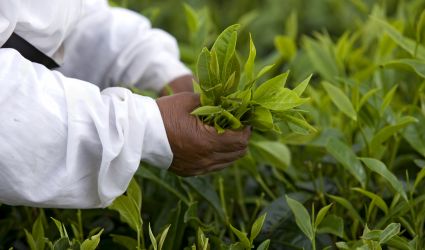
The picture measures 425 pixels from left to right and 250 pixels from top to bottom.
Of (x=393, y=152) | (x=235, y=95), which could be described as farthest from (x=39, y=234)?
(x=393, y=152)

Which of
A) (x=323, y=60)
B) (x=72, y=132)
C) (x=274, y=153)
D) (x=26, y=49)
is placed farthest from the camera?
(x=323, y=60)

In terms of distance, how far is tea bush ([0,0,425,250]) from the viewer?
1048mm

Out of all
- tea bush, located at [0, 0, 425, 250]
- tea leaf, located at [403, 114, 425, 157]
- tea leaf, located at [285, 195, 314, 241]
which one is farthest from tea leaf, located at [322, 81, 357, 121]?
tea leaf, located at [285, 195, 314, 241]

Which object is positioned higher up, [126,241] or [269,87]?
[269,87]

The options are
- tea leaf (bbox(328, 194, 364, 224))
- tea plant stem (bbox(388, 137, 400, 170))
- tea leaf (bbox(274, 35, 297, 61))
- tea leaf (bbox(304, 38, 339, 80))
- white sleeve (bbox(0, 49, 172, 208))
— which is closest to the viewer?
white sleeve (bbox(0, 49, 172, 208))

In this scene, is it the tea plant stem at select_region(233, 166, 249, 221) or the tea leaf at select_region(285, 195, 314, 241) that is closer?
the tea leaf at select_region(285, 195, 314, 241)

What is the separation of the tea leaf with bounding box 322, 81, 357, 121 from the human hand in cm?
24

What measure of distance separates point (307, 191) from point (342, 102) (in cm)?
17

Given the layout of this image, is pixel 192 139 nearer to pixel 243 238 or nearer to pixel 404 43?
pixel 243 238

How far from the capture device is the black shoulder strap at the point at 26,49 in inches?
39.6

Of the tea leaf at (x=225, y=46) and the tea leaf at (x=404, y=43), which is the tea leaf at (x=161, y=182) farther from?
the tea leaf at (x=404, y=43)

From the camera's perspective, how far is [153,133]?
964mm

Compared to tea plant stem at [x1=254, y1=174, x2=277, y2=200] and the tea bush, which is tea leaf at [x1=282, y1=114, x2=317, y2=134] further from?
tea plant stem at [x1=254, y1=174, x2=277, y2=200]

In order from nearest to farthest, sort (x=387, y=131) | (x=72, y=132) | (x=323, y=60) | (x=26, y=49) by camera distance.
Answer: (x=72, y=132) → (x=26, y=49) → (x=387, y=131) → (x=323, y=60)
